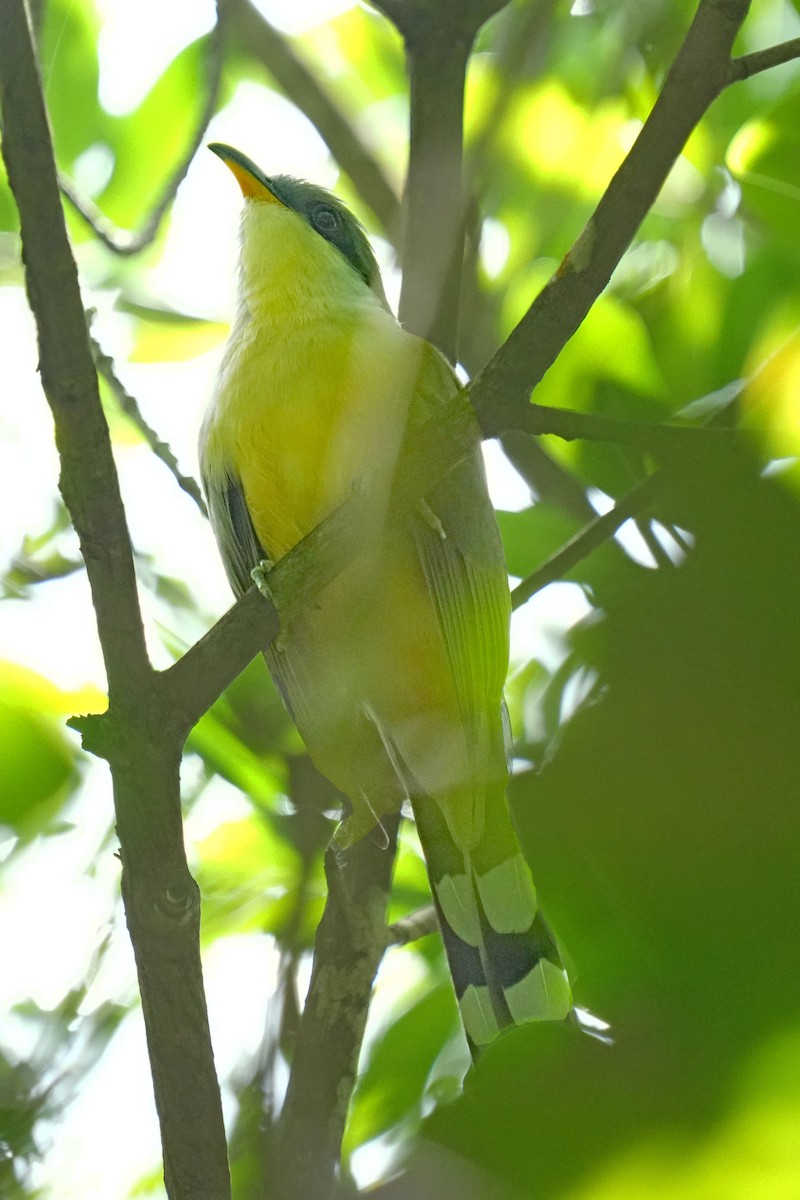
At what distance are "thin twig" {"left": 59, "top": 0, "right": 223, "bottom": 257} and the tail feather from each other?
147cm

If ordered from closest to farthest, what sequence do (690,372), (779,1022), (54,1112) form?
(779,1022) → (690,372) → (54,1112)

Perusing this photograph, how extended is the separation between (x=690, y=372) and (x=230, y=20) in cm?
248

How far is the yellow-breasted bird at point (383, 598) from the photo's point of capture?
98.2 inches

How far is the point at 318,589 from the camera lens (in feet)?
7.16

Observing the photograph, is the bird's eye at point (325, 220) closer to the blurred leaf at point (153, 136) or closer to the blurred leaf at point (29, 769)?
the blurred leaf at point (153, 136)

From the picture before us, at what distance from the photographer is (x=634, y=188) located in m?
1.71

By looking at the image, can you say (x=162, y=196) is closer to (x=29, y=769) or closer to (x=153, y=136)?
(x=153, y=136)

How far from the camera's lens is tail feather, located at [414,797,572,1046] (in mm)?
2291

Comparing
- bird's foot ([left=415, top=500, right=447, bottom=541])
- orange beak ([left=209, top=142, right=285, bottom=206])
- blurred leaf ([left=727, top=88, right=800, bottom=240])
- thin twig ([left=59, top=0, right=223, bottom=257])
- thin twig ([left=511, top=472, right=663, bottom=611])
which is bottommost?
thin twig ([left=511, top=472, right=663, bottom=611])

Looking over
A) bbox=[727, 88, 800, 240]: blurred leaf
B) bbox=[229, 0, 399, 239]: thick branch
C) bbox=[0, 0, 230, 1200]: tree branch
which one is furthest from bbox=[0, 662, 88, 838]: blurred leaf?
bbox=[229, 0, 399, 239]: thick branch

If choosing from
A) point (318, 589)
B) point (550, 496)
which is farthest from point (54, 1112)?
point (550, 496)

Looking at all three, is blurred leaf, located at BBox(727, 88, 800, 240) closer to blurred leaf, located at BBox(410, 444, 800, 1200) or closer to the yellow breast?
blurred leaf, located at BBox(410, 444, 800, 1200)

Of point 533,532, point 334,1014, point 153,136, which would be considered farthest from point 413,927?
point 153,136

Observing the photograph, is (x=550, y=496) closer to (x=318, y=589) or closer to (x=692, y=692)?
(x=318, y=589)
